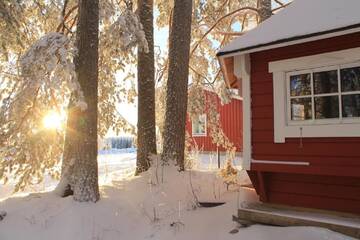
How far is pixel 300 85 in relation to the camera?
618 centimetres

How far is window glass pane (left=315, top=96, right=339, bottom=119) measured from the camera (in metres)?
5.84

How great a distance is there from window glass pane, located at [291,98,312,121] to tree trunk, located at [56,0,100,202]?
12.2 ft

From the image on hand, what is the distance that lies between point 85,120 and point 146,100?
2.59 metres

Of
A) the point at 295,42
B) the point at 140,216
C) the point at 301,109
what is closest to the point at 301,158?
the point at 301,109

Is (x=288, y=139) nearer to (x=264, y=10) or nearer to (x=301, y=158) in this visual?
(x=301, y=158)

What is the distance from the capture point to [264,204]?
6.63m

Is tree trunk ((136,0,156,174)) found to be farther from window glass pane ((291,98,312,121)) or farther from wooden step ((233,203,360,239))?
window glass pane ((291,98,312,121))

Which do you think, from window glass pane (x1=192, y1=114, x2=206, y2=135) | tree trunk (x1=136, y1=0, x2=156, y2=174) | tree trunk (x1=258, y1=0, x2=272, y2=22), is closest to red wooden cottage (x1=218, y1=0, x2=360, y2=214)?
tree trunk (x1=136, y1=0, x2=156, y2=174)

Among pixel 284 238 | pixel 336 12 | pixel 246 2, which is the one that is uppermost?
pixel 246 2

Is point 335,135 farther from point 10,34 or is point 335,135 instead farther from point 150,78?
point 10,34

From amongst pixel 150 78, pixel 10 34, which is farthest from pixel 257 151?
pixel 10 34

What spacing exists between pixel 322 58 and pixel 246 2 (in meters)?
9.21

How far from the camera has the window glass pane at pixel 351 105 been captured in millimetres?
5648

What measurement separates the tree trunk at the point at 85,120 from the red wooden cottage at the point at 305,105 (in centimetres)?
266
